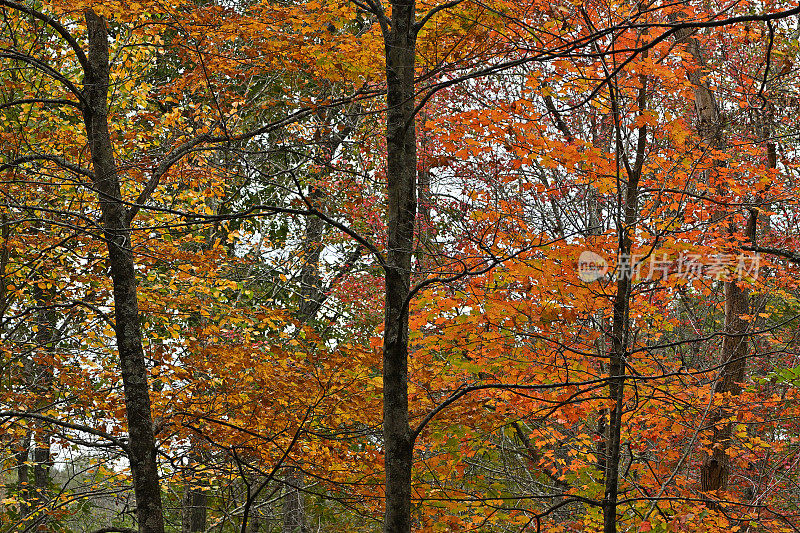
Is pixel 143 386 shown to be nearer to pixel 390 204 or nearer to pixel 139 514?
pixel 139 514

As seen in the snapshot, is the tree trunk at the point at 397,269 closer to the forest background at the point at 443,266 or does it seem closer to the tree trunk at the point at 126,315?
the forest background at the point at 443,266

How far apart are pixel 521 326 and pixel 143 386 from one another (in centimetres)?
334

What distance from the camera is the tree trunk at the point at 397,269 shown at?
164 inches

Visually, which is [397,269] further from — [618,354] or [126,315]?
[126,315]

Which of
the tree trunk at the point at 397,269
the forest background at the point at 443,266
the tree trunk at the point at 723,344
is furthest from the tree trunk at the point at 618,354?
the tree trunk at the point at 723,344

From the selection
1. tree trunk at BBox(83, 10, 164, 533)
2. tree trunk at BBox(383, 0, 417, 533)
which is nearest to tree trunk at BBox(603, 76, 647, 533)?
tree trunk at BBox(383, 0, 417, 533)

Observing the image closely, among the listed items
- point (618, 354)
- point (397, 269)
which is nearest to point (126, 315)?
point (397, 269)

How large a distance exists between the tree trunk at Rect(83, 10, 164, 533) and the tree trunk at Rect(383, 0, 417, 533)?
249 cm

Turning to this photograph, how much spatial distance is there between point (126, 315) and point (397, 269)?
292 centimetres

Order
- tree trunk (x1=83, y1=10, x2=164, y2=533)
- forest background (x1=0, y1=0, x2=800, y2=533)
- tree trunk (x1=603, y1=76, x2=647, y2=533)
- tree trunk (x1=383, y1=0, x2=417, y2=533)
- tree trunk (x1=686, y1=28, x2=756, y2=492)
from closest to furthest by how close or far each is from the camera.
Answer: tree trunk (x1=383, y1=0, x2=417, y2=533) < forest background (x1=0, y1=0, x2=800, y2=533) < tree trunk (x1=603, y1=76, x2=647, y2=533) < tree trunk (x1=83, y1=10, x2=164, y2=533) < tree trunk (x1=686, y1=28, x2=756, y2=492)

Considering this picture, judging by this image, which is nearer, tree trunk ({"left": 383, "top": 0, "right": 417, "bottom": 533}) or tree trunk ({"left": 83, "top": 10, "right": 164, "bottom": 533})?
tree trunk ({"left": 383, "top": 0, "right": 417, "bottom": 533})

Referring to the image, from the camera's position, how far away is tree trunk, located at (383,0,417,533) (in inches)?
164

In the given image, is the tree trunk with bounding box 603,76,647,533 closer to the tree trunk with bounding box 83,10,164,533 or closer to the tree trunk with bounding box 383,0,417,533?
the tree trunk with bounding box 383,0,417,533

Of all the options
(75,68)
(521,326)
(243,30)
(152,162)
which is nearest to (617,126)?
(521,326)
